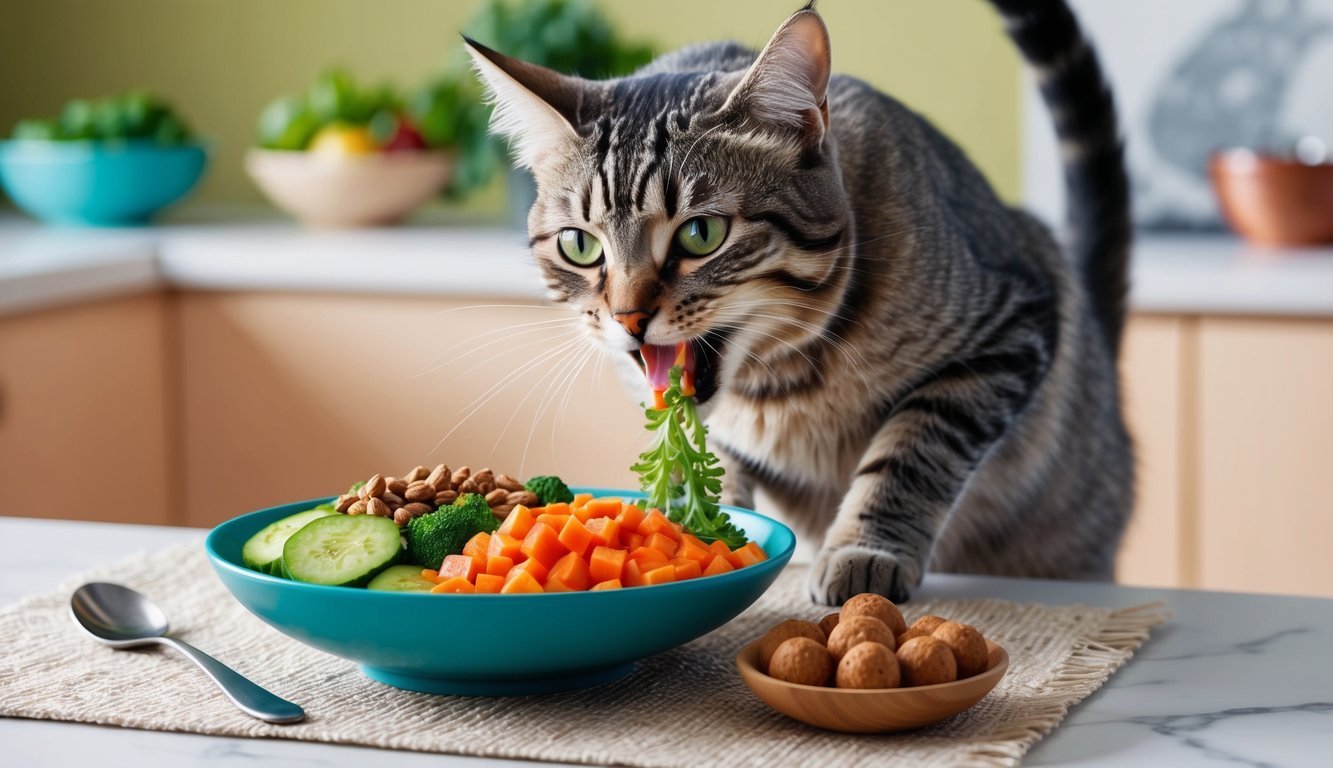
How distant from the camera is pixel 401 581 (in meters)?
0.92

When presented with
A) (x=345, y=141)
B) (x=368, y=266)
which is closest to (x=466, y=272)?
(x=368, y=266)

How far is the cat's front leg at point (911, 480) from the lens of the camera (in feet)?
3.95

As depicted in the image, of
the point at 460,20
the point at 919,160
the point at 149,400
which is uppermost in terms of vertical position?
the point at 460,20

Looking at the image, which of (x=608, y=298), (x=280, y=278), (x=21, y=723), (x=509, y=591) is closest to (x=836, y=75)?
(x=608, y=298)

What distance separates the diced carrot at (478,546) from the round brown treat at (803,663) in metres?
0.20

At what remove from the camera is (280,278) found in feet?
8.34

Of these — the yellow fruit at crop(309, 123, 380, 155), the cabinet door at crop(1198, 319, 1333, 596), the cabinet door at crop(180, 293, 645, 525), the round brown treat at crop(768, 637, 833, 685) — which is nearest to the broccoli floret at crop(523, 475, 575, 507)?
the round brown treat at crop(768, 637, 833, 685)

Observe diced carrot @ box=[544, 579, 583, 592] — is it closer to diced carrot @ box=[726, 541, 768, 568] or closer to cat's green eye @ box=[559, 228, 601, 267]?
diced carrot @ box=[726, 541, 768, 568]

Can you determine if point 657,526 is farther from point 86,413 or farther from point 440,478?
point 86,413

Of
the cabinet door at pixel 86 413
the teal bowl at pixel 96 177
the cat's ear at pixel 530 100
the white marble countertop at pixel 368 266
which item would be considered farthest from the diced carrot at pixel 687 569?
the teal bowl at pixel 96 177

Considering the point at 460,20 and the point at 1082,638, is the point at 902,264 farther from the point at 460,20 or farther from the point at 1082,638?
the point at 460,20

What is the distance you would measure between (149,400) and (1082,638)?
198cm

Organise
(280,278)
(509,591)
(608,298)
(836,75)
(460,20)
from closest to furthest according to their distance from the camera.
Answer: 1. (509,591)
2. (608,298)
3. (836,75)
4. (280,278)
5. (460,20)

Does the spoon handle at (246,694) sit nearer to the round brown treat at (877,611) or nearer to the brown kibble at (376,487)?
the brown kibble at (376,487)
